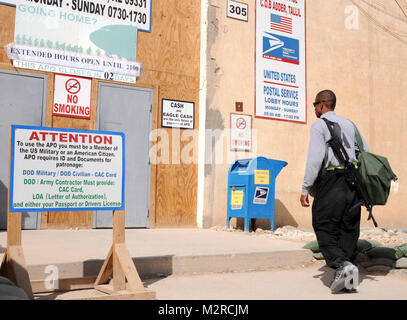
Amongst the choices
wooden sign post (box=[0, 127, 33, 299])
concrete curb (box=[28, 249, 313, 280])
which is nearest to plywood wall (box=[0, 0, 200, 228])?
concrete curb (box=[28, 249, 313, 280])

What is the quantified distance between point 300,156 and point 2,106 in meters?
6.05

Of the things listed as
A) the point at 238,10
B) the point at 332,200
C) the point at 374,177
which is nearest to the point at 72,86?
the point at 238,10

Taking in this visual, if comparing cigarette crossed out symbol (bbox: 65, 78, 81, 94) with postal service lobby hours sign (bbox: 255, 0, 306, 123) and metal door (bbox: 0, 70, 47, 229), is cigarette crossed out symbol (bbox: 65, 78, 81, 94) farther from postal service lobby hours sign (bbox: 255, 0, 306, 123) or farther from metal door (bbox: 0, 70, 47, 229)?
postal service lobby hours sign (bbox: 255, 0, 306, 123)

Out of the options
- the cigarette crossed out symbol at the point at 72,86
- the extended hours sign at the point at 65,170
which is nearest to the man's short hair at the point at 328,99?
the extended hours sign at the point at 65,170

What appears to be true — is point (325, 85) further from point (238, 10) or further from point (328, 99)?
point (328, 99)

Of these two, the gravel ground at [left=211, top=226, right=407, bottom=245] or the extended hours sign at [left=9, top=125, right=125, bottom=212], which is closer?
the extended hours sign at [left=9, top=125, right=125, bottom=212]

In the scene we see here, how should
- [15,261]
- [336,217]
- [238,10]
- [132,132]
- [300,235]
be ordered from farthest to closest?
[238,10], [132,132], [300,235], [336,217], [15,261]

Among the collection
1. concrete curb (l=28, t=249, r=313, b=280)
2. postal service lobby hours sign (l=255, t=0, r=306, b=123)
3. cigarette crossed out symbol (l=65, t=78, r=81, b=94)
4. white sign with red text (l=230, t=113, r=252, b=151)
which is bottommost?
concrete curb (l=28, t=249, r=313, b=280)

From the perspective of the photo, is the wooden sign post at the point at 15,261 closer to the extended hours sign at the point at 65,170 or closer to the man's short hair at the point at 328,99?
the extended hours sign at the point at 65,170

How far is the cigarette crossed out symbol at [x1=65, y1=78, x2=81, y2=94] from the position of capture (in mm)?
8289

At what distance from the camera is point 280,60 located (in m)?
10.3

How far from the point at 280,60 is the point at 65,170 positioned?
713cm

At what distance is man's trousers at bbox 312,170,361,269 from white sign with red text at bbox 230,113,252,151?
4998 mm
